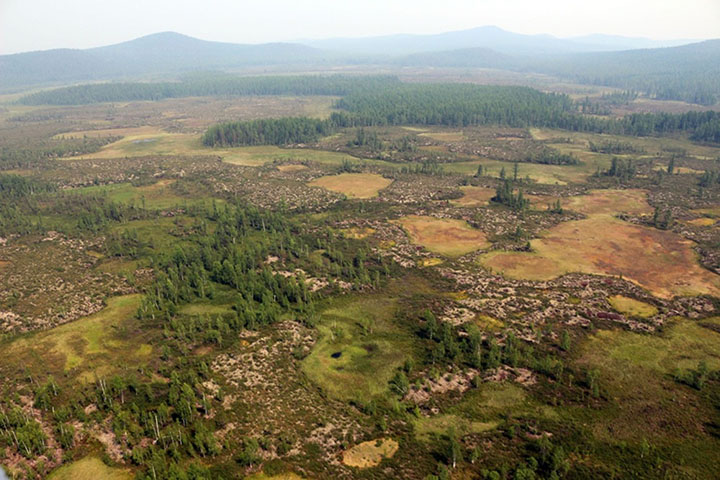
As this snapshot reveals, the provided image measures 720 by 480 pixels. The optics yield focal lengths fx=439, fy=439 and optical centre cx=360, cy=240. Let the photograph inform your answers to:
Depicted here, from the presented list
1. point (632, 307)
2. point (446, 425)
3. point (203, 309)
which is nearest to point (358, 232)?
point (203, 309)

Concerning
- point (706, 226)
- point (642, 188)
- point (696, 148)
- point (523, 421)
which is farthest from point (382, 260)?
point (696, 148)

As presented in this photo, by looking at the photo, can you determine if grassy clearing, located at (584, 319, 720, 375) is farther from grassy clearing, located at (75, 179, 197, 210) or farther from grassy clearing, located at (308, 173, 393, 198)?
grassy clearing, located at (75, 179, 197, 210)

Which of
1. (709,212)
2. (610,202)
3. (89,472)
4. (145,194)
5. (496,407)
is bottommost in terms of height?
(496,407)

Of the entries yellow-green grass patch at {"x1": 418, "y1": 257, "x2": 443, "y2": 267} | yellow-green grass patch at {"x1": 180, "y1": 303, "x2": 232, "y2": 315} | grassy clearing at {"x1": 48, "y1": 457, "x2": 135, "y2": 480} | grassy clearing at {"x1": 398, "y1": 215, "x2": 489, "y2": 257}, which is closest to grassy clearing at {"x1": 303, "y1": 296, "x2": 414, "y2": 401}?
yellow-green grass patch at {"x1": 418, "y1": 257, "x2": 443, "y2": 267}

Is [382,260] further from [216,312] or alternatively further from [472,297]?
[216,312]

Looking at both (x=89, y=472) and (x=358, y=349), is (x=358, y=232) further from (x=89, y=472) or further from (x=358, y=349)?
(x=89, y=472)

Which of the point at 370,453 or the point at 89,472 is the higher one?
the point at 89,472
